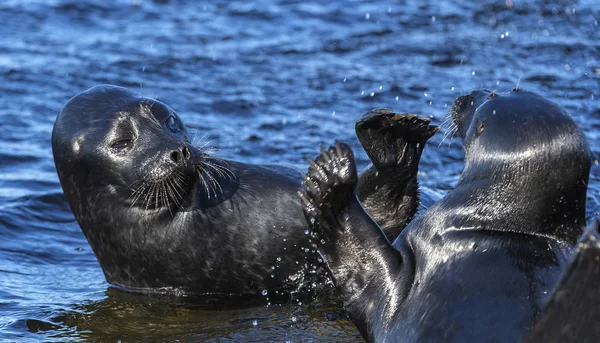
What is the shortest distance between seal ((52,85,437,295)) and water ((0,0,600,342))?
0.25 meters

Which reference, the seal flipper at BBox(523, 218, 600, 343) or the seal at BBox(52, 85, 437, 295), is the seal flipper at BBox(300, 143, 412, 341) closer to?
the seal at BBox(52, 85, 437, 295)

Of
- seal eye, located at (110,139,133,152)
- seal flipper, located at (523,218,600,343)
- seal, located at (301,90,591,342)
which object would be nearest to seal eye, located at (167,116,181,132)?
seal eye, located at (110,139,133,152)

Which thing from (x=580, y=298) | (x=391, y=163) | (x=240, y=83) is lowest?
(x=240, y=83)

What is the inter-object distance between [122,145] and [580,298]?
4.15 meters

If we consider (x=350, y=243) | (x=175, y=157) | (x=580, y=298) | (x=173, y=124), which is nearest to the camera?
(x=580, y=298)

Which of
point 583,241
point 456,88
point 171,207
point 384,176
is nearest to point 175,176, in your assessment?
point 171,207

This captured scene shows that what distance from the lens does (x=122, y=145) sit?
6879 mm

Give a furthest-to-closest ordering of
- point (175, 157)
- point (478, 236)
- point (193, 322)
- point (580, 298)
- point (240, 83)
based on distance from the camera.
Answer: point (240, 83)
point (175, 157)
point (193, 322)
point (478, 236)
point (580, 298)

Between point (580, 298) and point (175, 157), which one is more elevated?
point (580, 298)

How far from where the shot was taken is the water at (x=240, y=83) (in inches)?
267

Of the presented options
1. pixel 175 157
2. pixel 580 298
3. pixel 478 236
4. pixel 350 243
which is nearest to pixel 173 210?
pixel 175 157

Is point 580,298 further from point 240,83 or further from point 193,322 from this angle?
point 240,83

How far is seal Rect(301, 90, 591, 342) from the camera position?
464 cm

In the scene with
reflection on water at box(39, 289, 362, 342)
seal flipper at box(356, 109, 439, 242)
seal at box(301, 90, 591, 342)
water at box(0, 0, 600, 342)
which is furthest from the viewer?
water at box(0, 0, 600, 342)
